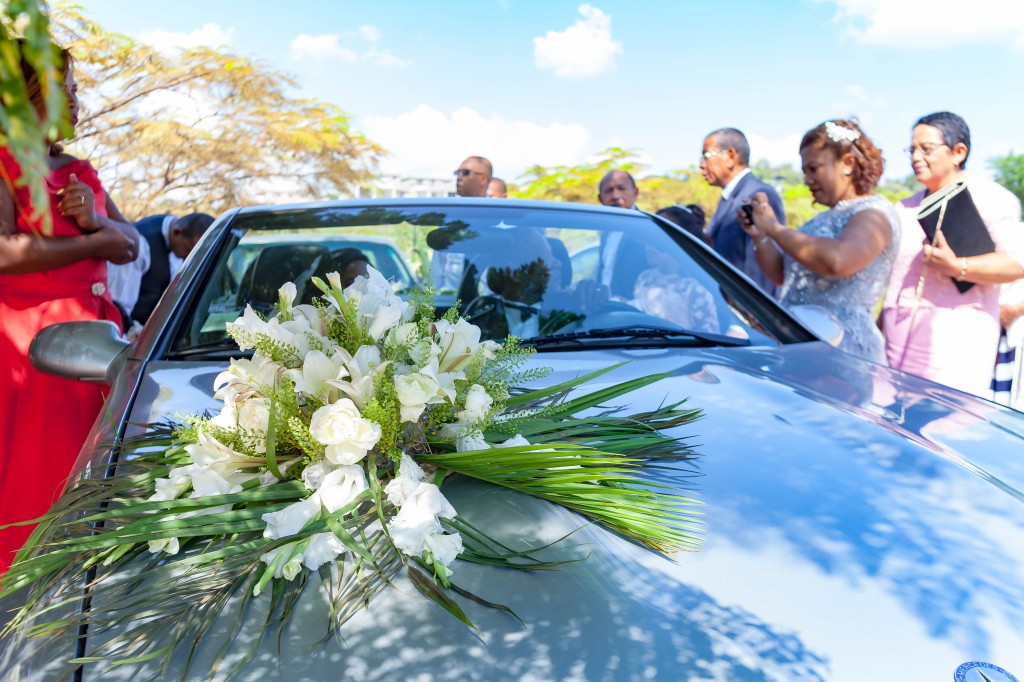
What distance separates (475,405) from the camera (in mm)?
1474

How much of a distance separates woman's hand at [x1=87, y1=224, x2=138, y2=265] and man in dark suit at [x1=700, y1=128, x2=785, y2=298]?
120 inches

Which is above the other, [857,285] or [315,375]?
[315,375]

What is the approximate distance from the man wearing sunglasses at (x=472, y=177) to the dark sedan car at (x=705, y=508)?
3.39 m

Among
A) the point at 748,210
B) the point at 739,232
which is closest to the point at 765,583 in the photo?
the point at 748,210

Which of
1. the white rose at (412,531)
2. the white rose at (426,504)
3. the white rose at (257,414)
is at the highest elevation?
the white rose at (257,414)

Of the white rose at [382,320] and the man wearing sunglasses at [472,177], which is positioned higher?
the man wearing sunglasses at [472,177]

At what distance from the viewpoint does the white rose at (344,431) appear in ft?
4.30

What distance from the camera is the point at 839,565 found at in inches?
49.9

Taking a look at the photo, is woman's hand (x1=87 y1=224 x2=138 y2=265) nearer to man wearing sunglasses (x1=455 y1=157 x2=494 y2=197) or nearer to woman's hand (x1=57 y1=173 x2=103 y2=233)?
woman's hand (x1=57 y1=173 x2=103 y2=233)

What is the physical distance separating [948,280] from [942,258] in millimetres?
163

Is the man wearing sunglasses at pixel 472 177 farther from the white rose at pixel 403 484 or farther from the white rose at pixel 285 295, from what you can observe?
the white rose at pixel 403 484

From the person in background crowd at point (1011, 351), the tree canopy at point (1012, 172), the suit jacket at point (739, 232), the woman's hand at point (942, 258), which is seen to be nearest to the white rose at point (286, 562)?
the woman's hand at point (942, 258)

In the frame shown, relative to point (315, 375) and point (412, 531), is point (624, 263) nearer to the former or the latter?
point (315, 375)

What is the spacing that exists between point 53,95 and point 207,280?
2.05 metres
